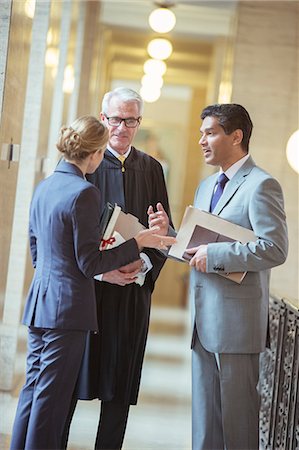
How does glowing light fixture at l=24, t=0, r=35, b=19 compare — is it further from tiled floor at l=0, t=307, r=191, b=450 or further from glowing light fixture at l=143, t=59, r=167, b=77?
glowing light fixture at l=143, t=59, r=167, b=77

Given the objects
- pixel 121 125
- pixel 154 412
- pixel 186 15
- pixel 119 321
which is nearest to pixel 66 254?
pixel 119 321

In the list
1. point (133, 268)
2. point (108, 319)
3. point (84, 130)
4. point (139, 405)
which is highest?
point (84, 130)

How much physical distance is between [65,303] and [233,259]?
0.92 meters

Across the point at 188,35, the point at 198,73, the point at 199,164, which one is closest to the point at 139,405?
the point at 188,35

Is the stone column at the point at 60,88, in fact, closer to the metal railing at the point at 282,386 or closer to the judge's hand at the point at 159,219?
the metal railing at the point at 282,386

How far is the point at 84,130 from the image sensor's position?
413 cm

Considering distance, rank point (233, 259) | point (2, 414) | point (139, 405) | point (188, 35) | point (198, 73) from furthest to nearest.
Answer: point (198, 73), point (188, 35), point (139, 405), point (2, 414), point (233, 259)

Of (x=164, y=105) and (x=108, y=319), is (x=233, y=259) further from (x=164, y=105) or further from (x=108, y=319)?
(x=164, y=105)

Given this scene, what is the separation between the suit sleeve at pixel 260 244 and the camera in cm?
448

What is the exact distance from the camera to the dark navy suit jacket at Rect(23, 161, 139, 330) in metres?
4.03

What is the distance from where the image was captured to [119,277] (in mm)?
4684

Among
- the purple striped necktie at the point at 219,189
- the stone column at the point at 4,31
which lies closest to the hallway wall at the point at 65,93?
the stone column at the point at 4,31

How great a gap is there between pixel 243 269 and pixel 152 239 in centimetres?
49

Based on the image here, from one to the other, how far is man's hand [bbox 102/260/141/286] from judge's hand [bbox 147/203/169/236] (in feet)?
0.72
